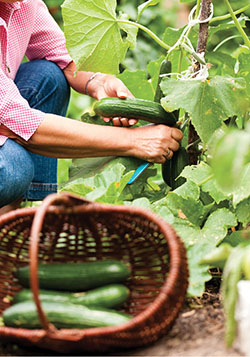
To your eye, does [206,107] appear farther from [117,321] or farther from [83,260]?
[117,321]

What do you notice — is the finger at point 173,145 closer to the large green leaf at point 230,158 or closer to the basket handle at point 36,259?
the basket handle at point 36,259

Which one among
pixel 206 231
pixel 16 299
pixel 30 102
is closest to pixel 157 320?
pixel 16 299

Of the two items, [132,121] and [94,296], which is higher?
[132,121]

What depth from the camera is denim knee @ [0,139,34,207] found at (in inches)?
68.2

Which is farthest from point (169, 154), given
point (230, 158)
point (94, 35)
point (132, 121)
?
point (230, 158)


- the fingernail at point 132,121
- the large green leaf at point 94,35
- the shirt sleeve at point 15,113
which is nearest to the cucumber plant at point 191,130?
the large green leaf at point 94,35

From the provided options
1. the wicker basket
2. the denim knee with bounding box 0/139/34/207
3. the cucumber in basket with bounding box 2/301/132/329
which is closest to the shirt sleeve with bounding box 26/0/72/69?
the denim knee with bounding box 0/139/34/207

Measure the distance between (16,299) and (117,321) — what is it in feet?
0.83

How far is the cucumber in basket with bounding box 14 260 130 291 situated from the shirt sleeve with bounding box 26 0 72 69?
1.28m

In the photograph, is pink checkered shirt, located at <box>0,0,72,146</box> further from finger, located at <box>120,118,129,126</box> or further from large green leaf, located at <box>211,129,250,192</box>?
large green leaf, located at <box>211,129,250,192</box>

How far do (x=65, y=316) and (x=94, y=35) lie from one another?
110 cm

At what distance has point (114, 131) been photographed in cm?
186

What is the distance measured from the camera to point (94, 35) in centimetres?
186

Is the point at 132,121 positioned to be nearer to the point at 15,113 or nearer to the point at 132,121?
the point at 132,121
